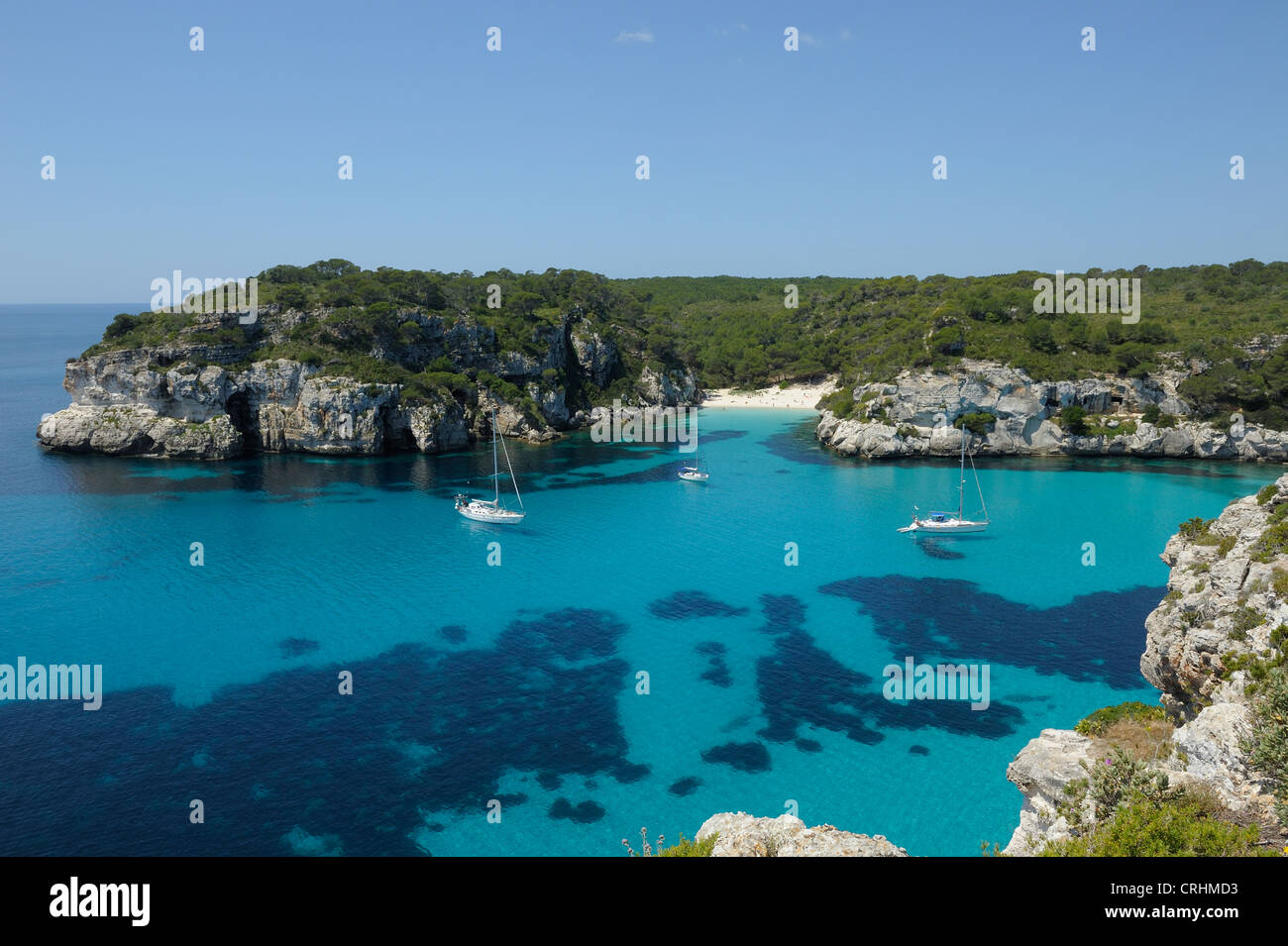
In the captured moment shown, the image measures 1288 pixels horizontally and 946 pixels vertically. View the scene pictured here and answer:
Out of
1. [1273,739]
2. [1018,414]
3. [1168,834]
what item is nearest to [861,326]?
[1018,414]

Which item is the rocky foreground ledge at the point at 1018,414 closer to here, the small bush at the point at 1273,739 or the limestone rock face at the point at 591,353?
the limestone rock face at the point at 591,353

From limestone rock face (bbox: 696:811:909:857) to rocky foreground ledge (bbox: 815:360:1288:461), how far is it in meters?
62.0

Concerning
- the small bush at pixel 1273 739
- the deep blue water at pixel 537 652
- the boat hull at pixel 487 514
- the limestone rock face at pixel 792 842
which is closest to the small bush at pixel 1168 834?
the small bush at pixel 1273 739

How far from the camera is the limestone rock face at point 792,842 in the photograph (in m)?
10.3

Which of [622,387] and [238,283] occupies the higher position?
[238,283]

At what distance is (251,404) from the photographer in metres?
69.2

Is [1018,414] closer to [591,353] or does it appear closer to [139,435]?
[591,353]

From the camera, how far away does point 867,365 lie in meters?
81.3
